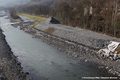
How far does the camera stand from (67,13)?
8012cm

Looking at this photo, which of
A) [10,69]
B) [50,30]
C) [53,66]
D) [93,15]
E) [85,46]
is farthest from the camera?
[50,30]

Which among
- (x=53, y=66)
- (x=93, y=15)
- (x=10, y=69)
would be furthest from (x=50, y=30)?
(x=10, y=69)

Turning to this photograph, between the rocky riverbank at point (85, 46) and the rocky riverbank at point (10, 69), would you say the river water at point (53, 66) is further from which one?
the rocky riverbank at point (85, 46)

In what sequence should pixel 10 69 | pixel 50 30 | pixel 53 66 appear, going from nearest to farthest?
pixel 10 69 < pixel 53 66 < pixel 50 30

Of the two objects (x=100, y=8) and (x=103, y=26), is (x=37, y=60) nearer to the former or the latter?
(x=103, y=26)

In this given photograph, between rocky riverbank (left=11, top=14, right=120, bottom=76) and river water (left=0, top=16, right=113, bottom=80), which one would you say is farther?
rocky riverbank (left=11, top=14, right=120, bottom=76)

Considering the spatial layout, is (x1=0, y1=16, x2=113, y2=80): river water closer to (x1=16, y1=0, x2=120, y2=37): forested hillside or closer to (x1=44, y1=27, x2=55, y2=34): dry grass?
(x1=16, y1=0, x2=120, y2=37): forested hillside

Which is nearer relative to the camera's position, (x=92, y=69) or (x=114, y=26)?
(x=92, y=69)

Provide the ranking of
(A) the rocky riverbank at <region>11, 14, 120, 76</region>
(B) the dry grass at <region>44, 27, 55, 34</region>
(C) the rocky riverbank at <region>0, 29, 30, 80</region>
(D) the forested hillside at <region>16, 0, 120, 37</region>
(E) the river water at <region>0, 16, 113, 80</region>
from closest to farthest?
(C) the rocky riverbank at <region>0, 29, 30, 80</region>
(E) the river water at <region>0, 16, 113, 80</region>
(A) the rocky riverbank at <region>11, 14, 120, 76</region>
(D) the forested hillside at <region>16, 0, 120, 37</region>
(B) the dry grass at <region>44, 27, 55, 34</region>

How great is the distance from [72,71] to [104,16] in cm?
3203

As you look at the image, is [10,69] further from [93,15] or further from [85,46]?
[93,15]

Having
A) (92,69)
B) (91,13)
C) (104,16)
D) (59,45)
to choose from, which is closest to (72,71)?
(92,69)

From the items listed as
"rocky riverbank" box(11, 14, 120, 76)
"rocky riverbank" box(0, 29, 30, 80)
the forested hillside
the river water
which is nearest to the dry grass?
"rocky riverbank" box(11, 14, 120, 76)

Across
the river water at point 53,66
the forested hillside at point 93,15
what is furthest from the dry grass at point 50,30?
the river water at point 53,66
